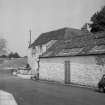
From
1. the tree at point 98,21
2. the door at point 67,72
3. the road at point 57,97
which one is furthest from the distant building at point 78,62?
the tree at point 98,21

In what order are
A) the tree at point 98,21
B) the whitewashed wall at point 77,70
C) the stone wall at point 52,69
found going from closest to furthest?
the whitewashed wall at point 77,70 → the stone wall at point 52,69 → the tree at point 98,21

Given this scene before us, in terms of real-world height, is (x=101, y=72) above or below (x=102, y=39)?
below

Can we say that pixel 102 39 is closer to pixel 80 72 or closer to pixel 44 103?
pixel 80 72

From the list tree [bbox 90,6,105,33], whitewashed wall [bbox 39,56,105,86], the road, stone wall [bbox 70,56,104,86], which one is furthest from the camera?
tree [bbox 90,6,105,33]

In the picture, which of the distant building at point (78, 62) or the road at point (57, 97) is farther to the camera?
the distant building at point (78, 62)

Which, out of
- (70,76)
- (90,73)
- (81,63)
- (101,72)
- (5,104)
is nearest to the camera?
(5,104)

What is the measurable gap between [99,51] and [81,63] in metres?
2.58

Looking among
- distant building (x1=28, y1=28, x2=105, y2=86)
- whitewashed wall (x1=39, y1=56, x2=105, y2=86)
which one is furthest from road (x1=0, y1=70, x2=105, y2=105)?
distant building (x1=28, y1=28, x2=105, y2=86)

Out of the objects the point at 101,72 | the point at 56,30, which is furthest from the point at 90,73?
the point at 56,30

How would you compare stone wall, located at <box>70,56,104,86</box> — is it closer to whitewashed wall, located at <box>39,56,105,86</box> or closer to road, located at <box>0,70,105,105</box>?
whitewashed wall, located at <box>39,56,105,86</box>

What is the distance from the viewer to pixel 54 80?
24422 millimetres

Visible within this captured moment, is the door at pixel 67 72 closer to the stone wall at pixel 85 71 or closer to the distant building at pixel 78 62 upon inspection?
the distant building at pixel 78 62

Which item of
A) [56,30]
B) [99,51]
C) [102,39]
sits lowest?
[99,51]

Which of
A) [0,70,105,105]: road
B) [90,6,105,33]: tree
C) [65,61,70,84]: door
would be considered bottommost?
[0,70,105,105]: road
